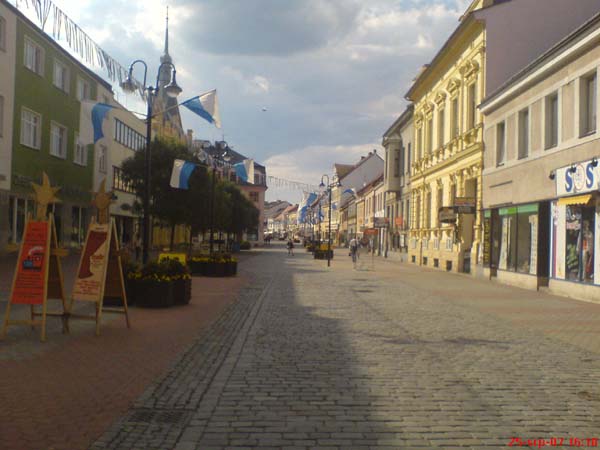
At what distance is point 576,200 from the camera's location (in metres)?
16.3

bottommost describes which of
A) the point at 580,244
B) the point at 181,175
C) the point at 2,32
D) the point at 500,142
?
the point at 580,244

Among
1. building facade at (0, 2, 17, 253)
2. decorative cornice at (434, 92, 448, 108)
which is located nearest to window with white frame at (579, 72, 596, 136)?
decorative cornice at (434, 92, 448, 108)

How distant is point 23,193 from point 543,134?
22.2 m

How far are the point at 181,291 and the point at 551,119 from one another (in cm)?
1211

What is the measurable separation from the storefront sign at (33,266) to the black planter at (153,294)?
4.28 metres

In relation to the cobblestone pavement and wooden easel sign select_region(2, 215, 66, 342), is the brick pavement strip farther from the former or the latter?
wooden easel sign select_region(2, 215, 66, 342)

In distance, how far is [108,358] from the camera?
7.90 m

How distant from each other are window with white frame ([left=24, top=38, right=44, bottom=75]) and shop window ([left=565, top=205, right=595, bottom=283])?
23827 millimetres

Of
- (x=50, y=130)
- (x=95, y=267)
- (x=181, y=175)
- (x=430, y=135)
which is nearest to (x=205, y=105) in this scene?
(x=181, y=175)

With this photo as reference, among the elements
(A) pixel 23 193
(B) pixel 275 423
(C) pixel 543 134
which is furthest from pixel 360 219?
(B) pixel 275 423

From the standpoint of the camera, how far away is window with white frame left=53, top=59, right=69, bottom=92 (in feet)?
107

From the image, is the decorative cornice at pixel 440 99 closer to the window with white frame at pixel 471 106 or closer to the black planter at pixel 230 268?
the window with white frame at pixel 471 106

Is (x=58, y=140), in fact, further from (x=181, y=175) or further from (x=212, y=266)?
(x=212, y=266)

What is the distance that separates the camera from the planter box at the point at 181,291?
13953mm
